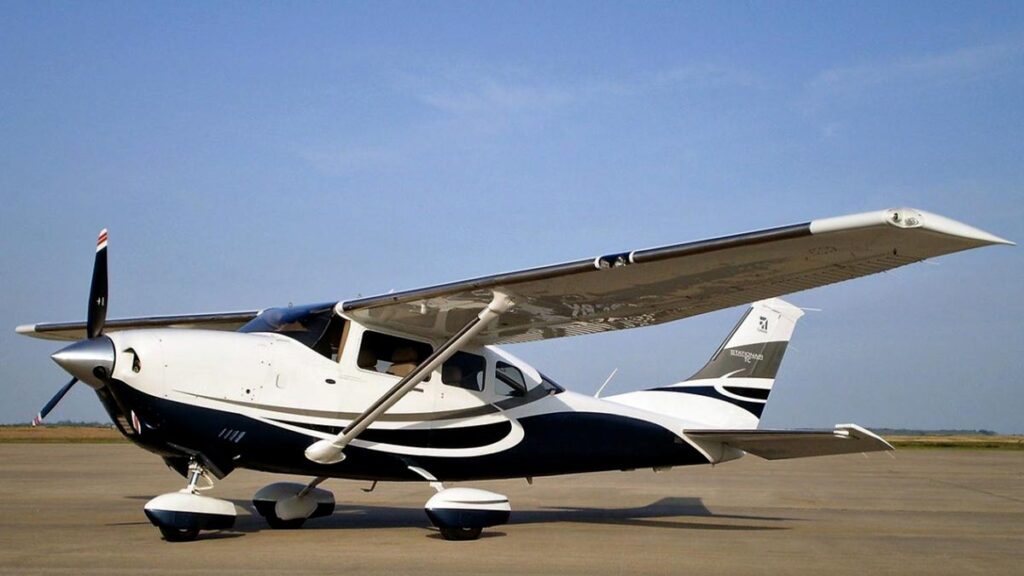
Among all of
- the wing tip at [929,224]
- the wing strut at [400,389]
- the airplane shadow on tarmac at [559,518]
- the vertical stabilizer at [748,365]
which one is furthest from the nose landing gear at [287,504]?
the wing tip at [929,224]

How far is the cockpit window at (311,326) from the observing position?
32.0 ft

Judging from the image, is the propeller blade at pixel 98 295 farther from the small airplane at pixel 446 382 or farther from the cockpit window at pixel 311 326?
the cockpit window at pixel 311 326

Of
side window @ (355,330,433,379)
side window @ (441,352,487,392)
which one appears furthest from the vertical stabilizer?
side window @ (355,330,433,379)

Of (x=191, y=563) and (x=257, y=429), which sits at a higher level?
(x=257, y=429)

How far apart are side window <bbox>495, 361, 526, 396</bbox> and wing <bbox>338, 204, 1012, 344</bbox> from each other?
1.11ft

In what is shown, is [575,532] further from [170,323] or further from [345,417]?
[170,323]

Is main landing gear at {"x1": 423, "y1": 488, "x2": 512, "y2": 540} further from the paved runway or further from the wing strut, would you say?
the wing strut

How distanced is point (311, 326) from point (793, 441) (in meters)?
5.40

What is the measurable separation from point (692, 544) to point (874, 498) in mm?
7493

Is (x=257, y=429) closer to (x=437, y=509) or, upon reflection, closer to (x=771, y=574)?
(x=437, y=509)

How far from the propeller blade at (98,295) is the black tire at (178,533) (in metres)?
1.96

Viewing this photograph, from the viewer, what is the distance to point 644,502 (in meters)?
14.4

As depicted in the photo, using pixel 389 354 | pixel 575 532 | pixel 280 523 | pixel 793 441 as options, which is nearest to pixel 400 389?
pixel 389 354

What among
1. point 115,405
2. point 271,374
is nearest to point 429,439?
point 271,374
